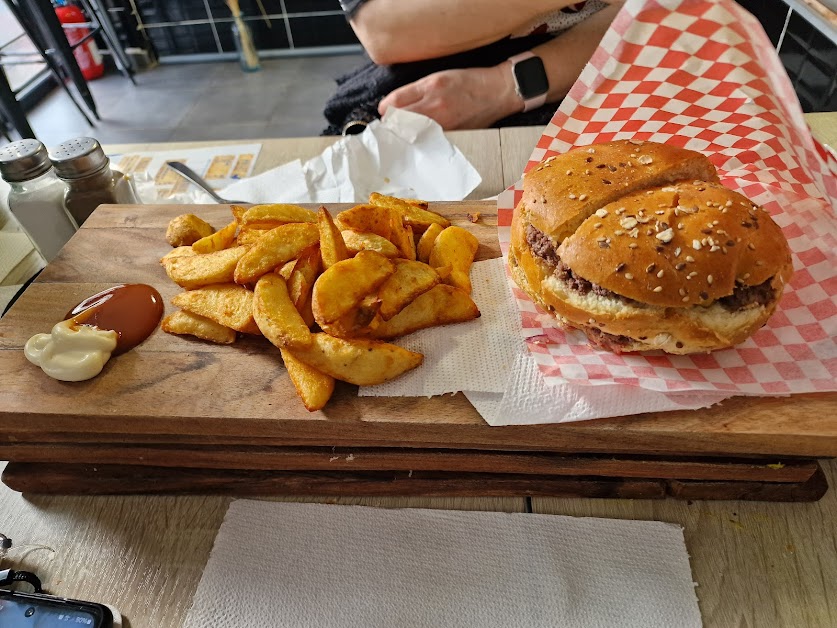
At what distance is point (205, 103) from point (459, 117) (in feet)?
13.4

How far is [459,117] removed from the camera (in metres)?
2.52

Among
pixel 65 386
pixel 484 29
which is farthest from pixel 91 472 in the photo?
pixel 484 29

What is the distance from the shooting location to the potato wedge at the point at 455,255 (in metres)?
1.38

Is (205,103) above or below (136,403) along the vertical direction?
below

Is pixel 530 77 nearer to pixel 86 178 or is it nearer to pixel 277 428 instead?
pixel 86 178

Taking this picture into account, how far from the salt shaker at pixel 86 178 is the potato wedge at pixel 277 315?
830mm

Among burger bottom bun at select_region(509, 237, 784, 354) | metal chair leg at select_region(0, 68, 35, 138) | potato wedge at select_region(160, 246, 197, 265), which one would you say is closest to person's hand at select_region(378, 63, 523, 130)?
potato wedge at select_region(160, 246, 197, 265)

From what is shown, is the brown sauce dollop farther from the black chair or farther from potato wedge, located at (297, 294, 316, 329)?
the black chair

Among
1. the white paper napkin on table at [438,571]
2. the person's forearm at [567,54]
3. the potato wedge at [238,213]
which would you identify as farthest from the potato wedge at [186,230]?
the person's forearm at [567,54]

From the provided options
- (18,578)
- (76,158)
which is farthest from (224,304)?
(76,158)

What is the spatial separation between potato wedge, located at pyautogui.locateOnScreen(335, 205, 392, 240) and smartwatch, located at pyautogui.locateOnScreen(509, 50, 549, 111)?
1456mm

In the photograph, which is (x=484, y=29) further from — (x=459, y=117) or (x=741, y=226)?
(x=741, y=226)

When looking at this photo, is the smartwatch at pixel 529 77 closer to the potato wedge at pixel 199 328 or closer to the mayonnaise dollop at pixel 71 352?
the potato wedge at pixel 199 328

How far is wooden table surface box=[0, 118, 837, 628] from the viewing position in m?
1.07
